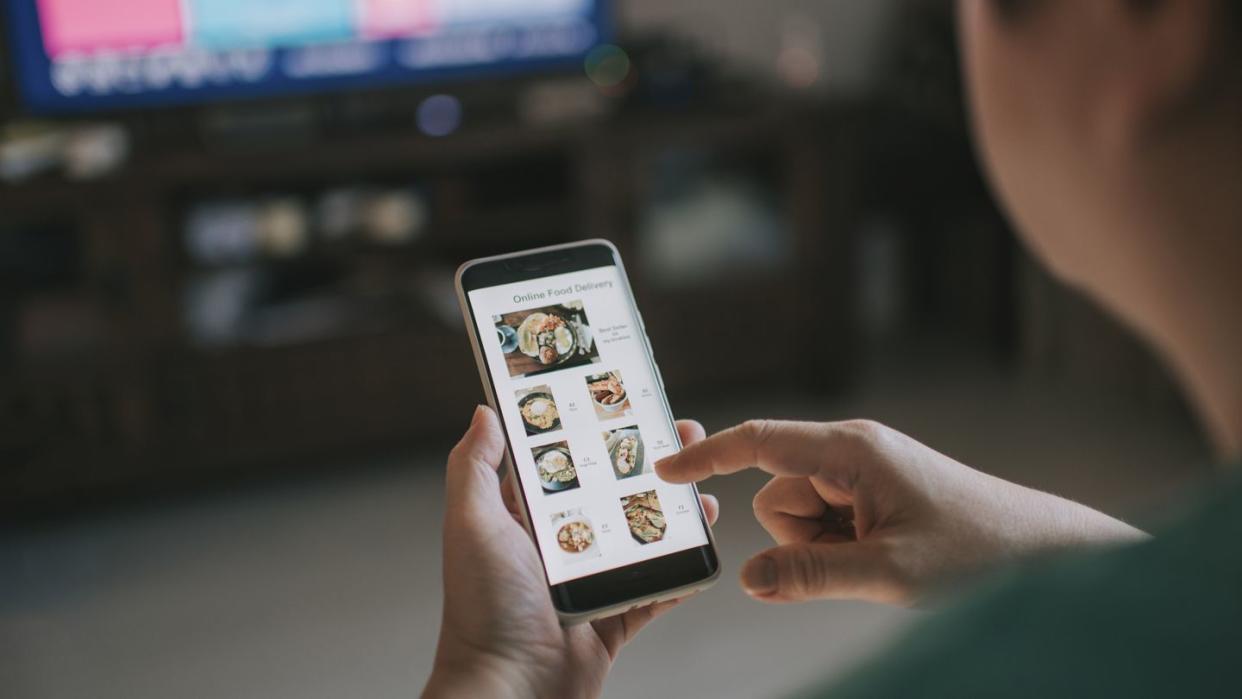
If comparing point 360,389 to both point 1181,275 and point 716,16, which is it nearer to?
point 716,16

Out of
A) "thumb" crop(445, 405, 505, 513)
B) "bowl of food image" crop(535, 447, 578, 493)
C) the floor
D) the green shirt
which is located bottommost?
the floor

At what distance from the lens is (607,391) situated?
96 cm

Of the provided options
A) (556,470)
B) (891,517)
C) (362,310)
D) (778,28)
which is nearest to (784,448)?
(891,517)

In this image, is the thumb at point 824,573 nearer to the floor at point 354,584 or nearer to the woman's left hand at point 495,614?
the woman's left hand at point 495,614

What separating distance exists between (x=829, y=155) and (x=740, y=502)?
2.69ft

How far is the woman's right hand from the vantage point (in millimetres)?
776

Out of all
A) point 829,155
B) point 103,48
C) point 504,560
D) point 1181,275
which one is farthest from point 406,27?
point 1181,275

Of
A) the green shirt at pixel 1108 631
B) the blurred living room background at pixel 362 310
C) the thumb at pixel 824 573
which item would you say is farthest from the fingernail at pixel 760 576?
the blurred living room background at pixel 362 310

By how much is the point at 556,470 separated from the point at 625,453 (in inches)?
2.3

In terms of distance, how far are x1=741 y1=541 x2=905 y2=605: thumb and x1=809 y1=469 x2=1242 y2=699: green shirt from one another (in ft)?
1.59

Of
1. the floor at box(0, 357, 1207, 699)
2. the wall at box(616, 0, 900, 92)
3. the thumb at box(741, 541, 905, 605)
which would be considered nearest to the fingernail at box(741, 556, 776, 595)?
the thumb at box(741, 541, 905, 605)

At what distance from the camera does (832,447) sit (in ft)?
2.71

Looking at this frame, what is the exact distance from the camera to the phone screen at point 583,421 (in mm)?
914

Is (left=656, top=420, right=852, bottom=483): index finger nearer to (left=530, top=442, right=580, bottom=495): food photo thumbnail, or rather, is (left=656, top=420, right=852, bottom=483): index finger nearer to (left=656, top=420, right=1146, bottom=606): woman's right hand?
(left=656, top=420, right=1146, bottom=606): woman's right hand
